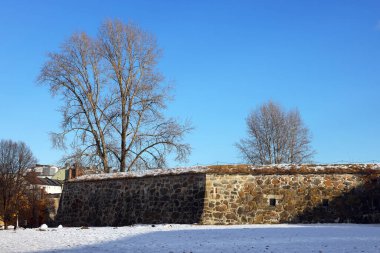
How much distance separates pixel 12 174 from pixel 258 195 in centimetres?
3341

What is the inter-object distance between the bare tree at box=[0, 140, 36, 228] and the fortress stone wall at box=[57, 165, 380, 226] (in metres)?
27.3

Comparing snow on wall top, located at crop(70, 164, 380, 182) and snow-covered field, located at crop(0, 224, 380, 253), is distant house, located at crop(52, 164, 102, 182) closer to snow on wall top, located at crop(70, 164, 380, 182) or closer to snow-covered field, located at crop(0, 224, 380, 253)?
snow on wall top, located at crop(70, 164, 380, 182)

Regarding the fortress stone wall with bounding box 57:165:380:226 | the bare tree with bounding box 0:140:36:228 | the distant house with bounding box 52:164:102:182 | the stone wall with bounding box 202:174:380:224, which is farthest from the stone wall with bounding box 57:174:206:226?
the bare tree with bounding box 0:140:36:228

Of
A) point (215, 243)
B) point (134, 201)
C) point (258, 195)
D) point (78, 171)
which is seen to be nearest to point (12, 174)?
point (78, 171)

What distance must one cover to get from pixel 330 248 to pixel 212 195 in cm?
908

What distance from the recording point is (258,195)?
18.2 meters

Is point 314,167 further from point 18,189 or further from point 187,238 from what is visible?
point 18,189

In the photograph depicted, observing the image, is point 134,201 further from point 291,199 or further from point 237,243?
point 237,243

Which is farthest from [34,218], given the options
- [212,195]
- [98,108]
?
[212,195]

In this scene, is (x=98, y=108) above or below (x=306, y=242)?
above

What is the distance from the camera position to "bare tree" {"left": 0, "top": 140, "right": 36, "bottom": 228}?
42938mm

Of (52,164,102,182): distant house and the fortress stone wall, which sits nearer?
the fortress stone wall

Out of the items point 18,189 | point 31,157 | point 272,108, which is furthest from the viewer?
point 31,157

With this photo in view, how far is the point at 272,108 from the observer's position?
136 feet
